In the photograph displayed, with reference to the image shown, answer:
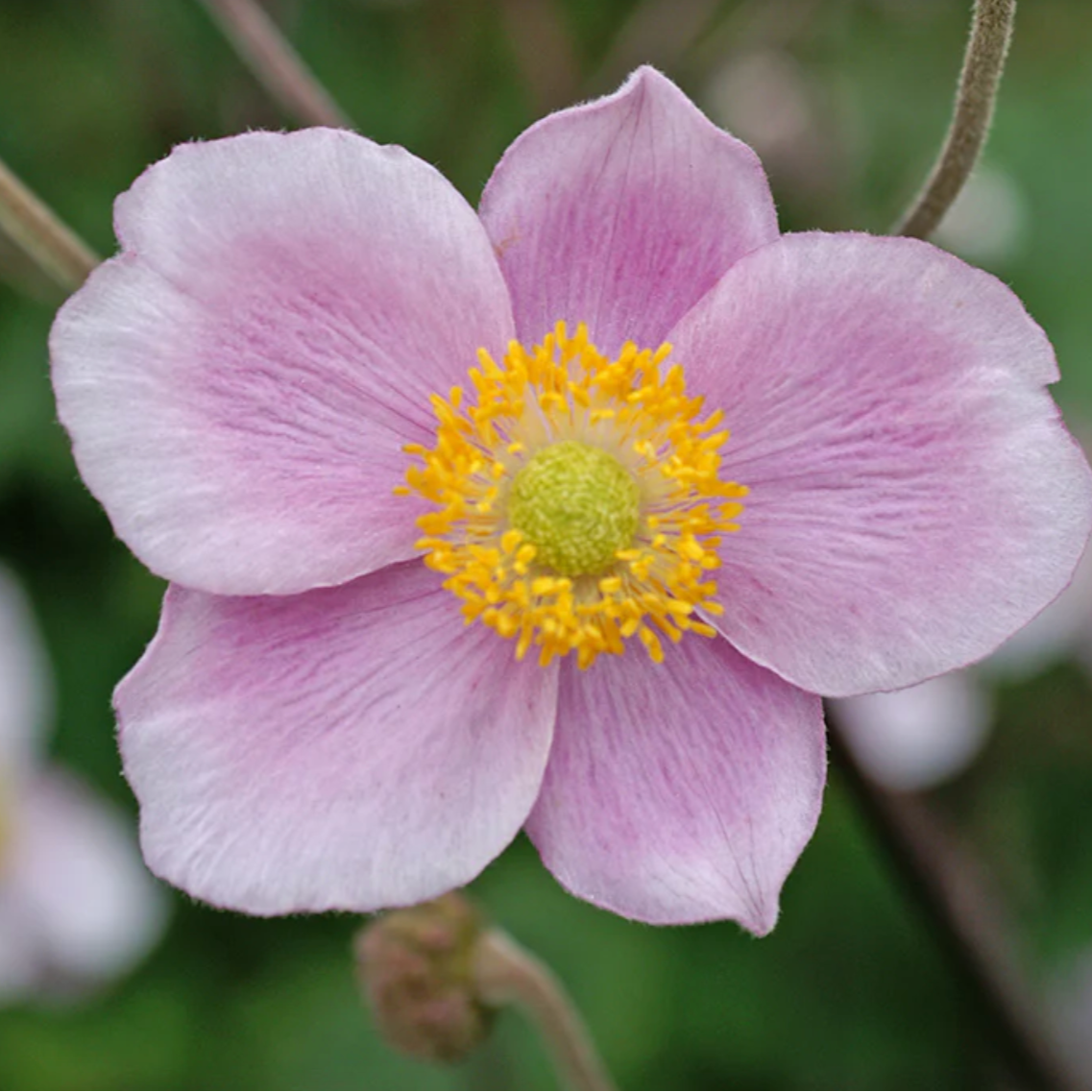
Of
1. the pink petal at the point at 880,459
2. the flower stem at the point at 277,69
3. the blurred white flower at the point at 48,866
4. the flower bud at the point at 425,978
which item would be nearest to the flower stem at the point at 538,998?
the flower bud at the point at 425,978

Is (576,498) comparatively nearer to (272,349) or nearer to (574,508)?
(574,508)

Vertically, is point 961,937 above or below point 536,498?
below

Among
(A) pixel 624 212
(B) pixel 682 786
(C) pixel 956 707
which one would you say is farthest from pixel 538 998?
(C) pixel 956 707

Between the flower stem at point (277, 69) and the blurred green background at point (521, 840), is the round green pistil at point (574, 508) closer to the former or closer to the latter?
the flower stem at point (277, 69)

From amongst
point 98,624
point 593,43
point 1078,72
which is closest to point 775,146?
point 593,43

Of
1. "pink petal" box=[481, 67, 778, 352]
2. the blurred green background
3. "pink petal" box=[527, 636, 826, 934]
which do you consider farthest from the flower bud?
the blurred green background

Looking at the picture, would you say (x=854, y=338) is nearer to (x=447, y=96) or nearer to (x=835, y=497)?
(x=835, y=497)
